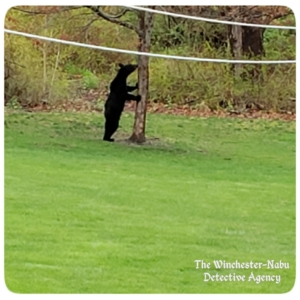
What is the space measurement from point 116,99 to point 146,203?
1.03ft

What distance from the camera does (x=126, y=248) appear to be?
3.79m

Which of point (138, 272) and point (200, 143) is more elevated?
point (200, 143)

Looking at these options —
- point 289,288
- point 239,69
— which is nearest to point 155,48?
point 239,69

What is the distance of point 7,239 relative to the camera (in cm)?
376

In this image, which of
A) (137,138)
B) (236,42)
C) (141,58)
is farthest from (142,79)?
(236,42)

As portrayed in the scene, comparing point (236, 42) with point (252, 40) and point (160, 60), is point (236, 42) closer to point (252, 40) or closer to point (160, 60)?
point (252, 40)

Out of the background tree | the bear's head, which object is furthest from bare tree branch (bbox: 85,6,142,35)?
the bear's head

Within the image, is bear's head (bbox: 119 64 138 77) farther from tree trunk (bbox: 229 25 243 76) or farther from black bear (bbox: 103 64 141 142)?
tree trunk (bbox: 229 25 243 76)

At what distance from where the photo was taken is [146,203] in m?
3.84

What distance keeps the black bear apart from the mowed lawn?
0.08ft

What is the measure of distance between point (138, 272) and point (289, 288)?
43 centimetres
